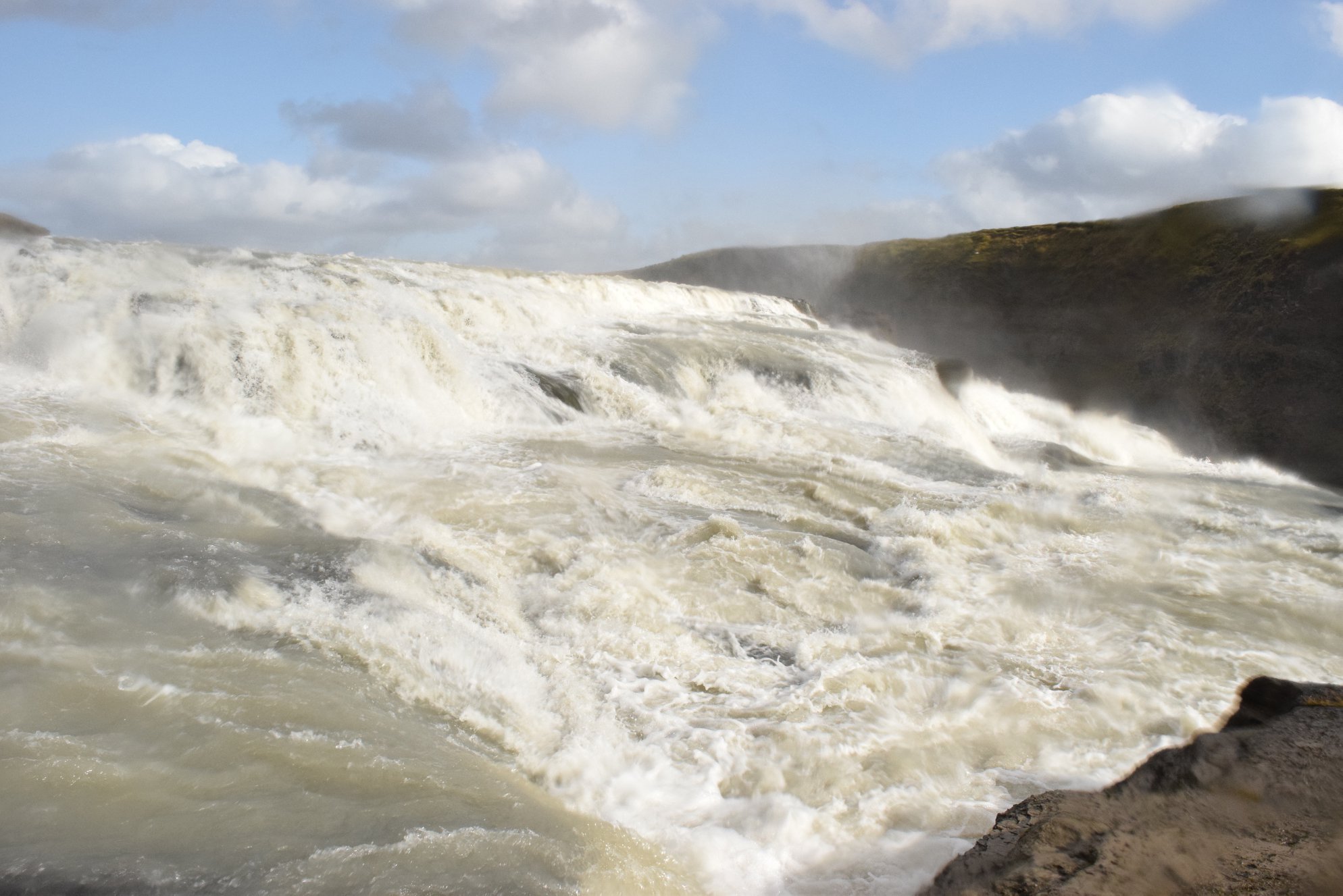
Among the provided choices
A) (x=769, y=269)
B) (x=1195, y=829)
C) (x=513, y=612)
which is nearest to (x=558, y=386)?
(x=513, y=612)

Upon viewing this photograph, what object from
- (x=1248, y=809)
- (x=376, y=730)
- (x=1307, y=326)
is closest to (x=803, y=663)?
(x=376, y=730)

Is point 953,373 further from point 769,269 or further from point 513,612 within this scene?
point 769,269

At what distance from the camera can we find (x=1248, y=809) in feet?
8.57

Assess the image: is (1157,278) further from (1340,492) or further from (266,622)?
(266,622)

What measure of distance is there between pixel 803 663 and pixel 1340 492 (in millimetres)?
15351

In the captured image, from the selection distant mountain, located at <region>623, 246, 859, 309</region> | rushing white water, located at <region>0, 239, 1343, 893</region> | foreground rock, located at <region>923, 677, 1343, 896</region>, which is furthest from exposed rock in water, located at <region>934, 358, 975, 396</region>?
distant mountain, located at <region>623, 246, 859, 309</region>

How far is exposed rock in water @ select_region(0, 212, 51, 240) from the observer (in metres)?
10.5

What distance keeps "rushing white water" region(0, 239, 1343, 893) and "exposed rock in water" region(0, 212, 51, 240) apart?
0.67 metres

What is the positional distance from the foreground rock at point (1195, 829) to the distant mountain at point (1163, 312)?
1795cm

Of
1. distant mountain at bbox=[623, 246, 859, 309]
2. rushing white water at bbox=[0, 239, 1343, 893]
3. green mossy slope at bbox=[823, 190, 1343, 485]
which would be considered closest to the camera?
rushing white water at bbox=[0, 239, 1343, 893]

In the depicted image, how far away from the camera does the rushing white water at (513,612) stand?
3.30 meters

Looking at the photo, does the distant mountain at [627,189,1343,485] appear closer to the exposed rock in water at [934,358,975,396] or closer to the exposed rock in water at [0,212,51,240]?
the exposed rock in water at [934,358,975,396]

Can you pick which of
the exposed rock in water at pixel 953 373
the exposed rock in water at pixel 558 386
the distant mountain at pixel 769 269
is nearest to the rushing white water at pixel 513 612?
the exposed rock in water at pixel 558 386

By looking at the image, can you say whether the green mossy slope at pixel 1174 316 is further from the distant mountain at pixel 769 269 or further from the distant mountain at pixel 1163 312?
the distant mountain at pixel 769 269
